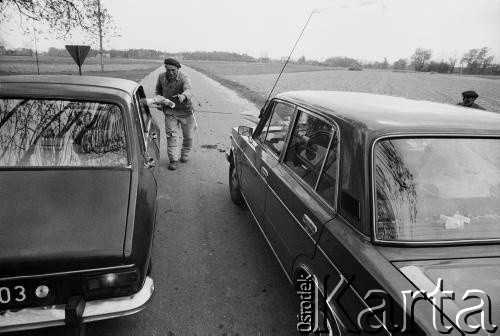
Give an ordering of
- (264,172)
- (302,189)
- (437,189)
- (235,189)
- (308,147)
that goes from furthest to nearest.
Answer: (235,189), (264,172), (308,147), (302,189), (437,189)

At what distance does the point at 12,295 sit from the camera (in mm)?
1799

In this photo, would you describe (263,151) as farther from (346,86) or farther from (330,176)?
(346,86)

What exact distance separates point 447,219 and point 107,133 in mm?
2582

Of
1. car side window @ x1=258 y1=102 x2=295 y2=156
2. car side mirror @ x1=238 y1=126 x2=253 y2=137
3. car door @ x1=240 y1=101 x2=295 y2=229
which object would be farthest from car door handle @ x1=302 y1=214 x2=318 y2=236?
car side mirror @ x1=238 y1=126 x2=253 y2=137

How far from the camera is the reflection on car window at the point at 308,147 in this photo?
2375mm

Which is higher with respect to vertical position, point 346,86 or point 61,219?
point 346,86

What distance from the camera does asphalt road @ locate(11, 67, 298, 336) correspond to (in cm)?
243

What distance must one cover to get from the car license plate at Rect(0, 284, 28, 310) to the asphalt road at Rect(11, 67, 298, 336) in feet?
1.99

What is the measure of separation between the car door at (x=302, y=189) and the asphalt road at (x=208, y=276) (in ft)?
1.44

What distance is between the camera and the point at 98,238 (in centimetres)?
195

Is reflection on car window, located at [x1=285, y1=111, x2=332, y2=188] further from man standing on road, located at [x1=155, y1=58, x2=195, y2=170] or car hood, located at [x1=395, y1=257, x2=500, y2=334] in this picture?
man standing on road, located at [x1=155, y1=58, x2=195, y2=170]

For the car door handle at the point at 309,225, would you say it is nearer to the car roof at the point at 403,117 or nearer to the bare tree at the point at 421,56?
the car roof at the point at 403,117

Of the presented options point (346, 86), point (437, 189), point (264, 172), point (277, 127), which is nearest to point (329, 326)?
point (437, 189)

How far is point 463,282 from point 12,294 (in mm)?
2327
